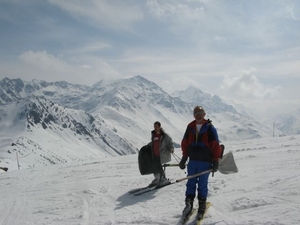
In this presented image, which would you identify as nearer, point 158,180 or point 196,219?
point 196,219

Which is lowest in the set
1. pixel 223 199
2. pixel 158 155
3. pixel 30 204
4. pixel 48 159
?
pixel 48 159

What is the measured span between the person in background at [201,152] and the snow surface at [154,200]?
542 millimetres

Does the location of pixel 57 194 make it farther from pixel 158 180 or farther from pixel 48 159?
pixel 48 159

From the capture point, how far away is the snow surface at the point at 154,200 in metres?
6.95

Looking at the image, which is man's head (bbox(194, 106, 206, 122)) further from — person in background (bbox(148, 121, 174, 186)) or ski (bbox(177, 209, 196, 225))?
person in background (bbox(148, 121, 174, 186))

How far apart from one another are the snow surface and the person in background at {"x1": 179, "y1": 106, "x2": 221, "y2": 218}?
542mm

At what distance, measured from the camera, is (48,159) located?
7574 inches

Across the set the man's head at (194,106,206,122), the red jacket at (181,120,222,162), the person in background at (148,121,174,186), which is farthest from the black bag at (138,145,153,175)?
the man's head at (194,106,206,122)

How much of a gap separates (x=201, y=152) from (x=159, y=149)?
3439 mm

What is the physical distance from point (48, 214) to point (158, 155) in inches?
163

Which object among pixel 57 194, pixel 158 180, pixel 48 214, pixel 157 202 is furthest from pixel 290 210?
pixel 57 194

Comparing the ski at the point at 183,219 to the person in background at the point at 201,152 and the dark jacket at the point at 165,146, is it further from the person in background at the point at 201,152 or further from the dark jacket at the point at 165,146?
the dark jacket at the point at 165,146

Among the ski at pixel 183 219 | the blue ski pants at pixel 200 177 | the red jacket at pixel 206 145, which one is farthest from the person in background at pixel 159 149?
the ski at pixel 183 219

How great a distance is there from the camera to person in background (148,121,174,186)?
33.2 feet
